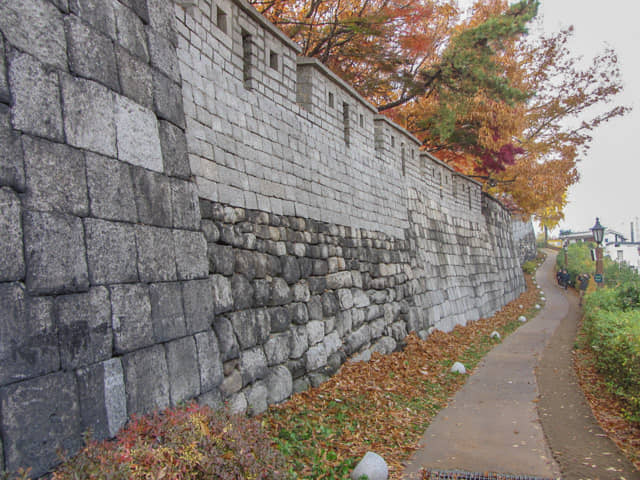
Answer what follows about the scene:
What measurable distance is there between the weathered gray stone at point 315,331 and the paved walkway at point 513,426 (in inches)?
66.0

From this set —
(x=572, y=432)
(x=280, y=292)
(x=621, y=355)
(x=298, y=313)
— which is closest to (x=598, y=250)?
(x=621, y=355)

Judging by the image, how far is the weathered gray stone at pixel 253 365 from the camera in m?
5.02

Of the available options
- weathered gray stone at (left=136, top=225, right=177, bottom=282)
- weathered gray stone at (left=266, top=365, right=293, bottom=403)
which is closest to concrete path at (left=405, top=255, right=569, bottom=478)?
weathered gray stone at (left=266, top=365, right=293, bottom=403)

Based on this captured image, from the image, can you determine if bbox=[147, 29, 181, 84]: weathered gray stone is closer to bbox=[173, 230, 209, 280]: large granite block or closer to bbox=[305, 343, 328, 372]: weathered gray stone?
bbox=[173, 230, 209, 280]: large granite block

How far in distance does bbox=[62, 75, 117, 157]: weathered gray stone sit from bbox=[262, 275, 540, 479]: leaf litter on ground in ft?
8.44

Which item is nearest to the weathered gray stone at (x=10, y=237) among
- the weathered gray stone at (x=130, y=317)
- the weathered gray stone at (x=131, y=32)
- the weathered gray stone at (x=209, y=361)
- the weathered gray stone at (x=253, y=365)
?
the weathered gray stone at (x=130, y=317)

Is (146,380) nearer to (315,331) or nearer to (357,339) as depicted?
(315,331)

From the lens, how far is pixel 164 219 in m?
4.07

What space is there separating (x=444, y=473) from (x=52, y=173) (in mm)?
3793

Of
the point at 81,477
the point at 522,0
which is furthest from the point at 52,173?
the point at 522,0

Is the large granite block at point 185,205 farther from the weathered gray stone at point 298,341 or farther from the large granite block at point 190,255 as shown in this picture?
the weathered gray stone at point 298,341

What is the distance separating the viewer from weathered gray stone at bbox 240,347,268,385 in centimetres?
502

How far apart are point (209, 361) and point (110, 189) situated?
1630 mm

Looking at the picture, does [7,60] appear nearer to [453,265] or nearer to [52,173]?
[52,173]
